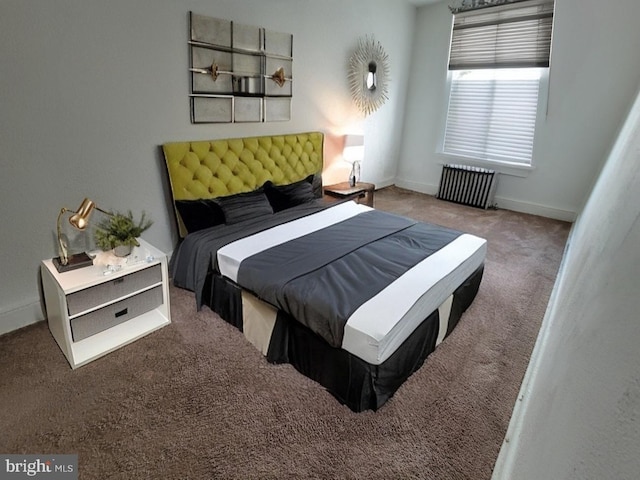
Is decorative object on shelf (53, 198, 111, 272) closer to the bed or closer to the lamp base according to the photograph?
the lamp base

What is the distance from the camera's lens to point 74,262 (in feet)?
7.21

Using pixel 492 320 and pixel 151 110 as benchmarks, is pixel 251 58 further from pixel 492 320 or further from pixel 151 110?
pixel 492 320

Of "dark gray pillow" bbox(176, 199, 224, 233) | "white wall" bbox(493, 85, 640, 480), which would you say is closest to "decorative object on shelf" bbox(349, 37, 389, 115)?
"dark gray pillow" bbox(176, 199, 224, 233)

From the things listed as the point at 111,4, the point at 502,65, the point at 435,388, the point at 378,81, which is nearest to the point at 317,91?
the point at 378,81

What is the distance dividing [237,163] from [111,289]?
5.35 ft

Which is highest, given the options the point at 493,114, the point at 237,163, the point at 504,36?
the point at 504,36

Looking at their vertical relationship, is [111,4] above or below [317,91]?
above

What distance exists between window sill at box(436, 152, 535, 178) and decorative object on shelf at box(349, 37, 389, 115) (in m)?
1.40

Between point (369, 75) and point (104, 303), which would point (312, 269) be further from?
point (369, 75)

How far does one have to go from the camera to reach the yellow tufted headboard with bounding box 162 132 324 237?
291cm

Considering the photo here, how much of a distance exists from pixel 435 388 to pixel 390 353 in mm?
450

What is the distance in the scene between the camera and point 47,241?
2.42 metres

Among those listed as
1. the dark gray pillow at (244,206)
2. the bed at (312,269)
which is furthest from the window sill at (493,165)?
the dark gray pillow at (244,206)

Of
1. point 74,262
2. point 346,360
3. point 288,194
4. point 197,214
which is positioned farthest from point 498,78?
point 74,262
